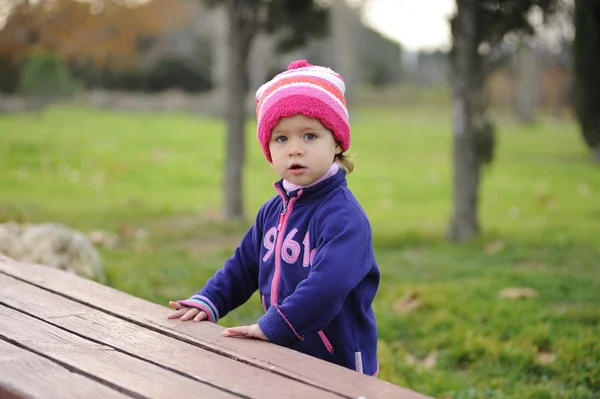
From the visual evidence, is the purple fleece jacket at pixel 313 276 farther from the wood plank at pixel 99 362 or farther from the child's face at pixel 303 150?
the wood plank at pixel 99 362

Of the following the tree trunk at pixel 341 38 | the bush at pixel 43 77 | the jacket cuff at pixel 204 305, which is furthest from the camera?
the tree trunk at pixel 341 38

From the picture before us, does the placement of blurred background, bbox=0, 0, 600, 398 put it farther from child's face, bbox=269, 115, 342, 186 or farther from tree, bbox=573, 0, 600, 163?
child's face, bbox=269, 115, 342, 186

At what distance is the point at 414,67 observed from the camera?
50031 millimetres

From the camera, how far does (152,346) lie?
228cm

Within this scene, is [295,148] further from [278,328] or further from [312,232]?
[278,328]

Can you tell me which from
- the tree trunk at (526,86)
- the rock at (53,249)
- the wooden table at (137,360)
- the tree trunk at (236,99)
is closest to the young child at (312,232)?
the wooden table at (137,360)

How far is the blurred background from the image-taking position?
14.7 feet

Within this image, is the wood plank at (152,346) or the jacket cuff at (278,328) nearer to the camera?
the wood plank at (152,346)

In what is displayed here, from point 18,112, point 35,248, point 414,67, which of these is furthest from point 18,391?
point 414,67

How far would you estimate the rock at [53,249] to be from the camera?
4625 millimetres

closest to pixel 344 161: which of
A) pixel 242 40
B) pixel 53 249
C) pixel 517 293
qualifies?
pixel 53 249

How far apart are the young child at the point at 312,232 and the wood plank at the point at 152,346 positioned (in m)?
0.23

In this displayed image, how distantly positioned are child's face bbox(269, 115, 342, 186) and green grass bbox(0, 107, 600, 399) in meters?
1.62

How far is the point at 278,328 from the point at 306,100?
0.75 m
